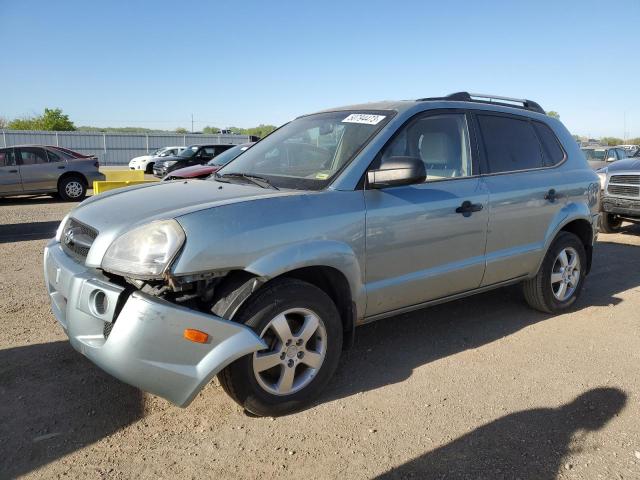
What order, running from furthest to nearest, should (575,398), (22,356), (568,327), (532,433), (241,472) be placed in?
(568,327)
(22,356)
(575,398)
(532,433)
(241,472)

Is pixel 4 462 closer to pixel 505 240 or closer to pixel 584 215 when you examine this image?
Answer: pixel 505 240

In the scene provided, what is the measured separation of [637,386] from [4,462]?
3691mm

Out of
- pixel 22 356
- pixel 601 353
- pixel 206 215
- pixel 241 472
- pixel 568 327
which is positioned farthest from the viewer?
pixel 568 327

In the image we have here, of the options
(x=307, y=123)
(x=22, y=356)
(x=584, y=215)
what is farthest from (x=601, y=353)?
(x=22, y=356)

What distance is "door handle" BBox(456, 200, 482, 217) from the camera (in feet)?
12.1

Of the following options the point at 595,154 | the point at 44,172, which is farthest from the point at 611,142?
the point at 44,172

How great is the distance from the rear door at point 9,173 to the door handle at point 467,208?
40.1 ft

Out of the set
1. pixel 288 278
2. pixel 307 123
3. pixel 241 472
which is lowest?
pixel 241 472

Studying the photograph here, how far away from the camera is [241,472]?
2.49 metres

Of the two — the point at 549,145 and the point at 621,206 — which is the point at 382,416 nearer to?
the point at 549,145

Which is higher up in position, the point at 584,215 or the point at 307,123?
the point at 307,123

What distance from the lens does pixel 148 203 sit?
302cm

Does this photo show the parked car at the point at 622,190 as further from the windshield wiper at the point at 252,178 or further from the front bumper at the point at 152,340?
the front bumper at the point at 152,340

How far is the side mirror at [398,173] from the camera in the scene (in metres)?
3.15
